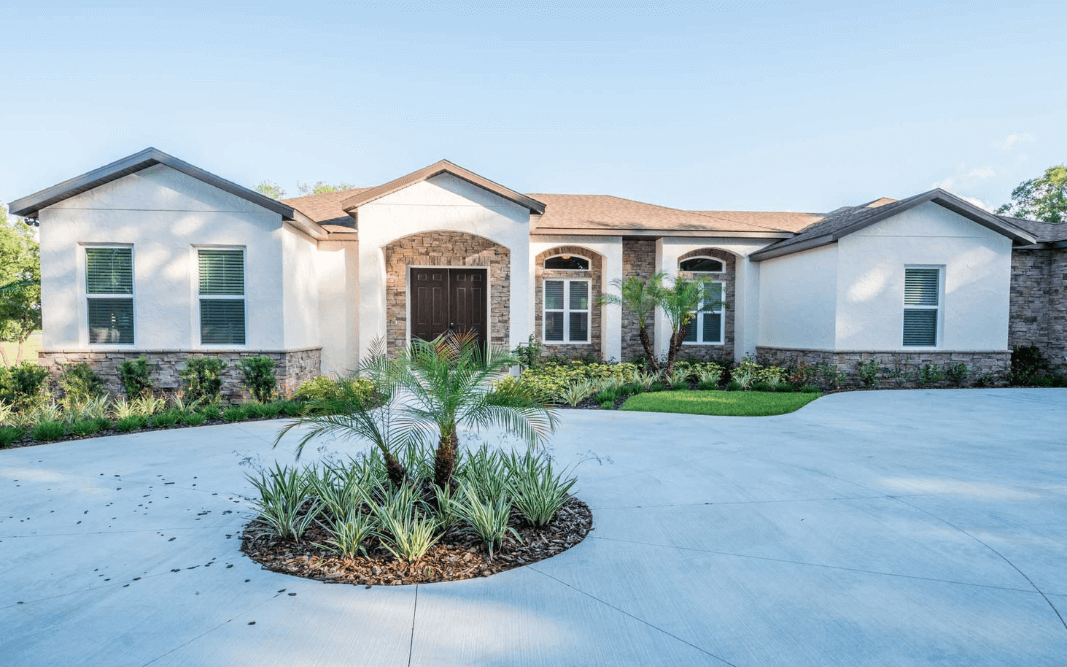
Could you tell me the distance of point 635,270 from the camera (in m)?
14.8

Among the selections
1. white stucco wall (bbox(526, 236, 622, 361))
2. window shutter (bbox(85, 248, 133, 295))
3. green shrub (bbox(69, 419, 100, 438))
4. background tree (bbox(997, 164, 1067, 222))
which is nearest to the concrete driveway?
green shrub (bbox(69, 419, 100, 438))

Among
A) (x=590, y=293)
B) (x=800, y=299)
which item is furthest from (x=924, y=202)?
(x=590, y=293)

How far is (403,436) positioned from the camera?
430 cm

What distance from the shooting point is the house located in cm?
1033

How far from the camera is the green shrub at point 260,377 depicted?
9.86 m

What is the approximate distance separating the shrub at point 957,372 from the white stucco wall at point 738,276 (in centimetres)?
416

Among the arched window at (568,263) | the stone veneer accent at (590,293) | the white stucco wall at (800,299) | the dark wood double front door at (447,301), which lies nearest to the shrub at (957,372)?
the white stucco wall at (800,299)

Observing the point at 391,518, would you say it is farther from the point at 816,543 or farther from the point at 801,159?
the point at 801,159

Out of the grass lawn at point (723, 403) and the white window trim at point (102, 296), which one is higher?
the white window trim at point (102, 296)

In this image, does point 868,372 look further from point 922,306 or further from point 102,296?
point 102,296

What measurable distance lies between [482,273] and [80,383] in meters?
8.16

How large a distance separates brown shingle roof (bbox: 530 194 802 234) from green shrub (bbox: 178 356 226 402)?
7.71 m

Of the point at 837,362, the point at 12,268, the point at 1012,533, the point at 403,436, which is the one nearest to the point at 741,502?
the point at 1012,533

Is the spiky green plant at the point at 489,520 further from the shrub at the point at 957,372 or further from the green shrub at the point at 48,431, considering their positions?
the shrub at the point at 957,372
